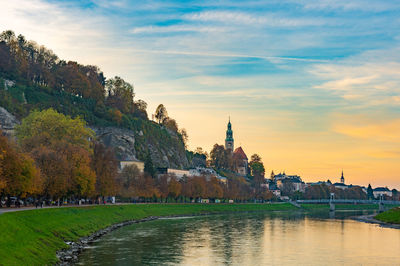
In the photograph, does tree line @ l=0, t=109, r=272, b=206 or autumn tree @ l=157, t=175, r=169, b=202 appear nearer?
tree line @ l=0, t=109, r=272, b=206

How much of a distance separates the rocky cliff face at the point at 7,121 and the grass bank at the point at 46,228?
41577 mm

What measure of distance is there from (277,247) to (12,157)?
38.6 meters

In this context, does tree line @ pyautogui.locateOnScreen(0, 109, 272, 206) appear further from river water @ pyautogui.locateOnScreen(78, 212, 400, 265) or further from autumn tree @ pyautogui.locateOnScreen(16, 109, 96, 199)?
river water @ pyautogui.locateOnScreen(78, 212, 400, 265)

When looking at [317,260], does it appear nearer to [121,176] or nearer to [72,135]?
[72,135]

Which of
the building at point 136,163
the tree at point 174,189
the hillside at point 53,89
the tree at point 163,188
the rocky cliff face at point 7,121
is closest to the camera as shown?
the rocky cliff face at point 7,121

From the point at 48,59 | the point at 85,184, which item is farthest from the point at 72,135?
the point at 48,59

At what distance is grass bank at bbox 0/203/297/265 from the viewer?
44.9 meters

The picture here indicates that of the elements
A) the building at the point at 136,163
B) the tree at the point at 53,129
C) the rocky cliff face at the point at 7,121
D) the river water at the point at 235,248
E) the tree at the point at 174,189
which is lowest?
the river water at the point at 235,248

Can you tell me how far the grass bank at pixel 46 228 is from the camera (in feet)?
147

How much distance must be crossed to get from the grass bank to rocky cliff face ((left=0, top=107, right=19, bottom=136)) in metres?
41.6

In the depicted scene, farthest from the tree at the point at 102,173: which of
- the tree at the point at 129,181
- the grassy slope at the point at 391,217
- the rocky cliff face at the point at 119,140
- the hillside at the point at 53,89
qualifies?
the rocky cliff face at the point at 119,140

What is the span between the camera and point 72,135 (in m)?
110

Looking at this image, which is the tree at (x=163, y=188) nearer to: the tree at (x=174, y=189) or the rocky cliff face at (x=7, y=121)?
the tree at (x=174, y=189)

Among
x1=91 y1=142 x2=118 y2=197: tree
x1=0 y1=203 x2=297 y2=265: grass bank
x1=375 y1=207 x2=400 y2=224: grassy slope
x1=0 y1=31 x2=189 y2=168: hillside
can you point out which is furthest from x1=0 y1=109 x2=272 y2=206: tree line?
x1=375 y1=207 x2=400 y2=224: grassy slope
